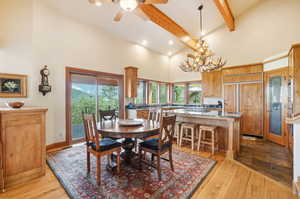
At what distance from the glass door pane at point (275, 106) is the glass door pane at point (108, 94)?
16.1 feet

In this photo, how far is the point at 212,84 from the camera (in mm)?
5578

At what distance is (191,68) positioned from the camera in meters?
3.61

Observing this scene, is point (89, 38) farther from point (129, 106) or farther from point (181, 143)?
point (181, 143)

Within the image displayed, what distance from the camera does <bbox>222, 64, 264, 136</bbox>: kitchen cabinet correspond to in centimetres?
A: 456

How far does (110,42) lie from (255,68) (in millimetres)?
4913

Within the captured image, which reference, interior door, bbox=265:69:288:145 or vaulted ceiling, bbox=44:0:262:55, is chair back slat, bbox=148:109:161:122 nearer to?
vaulted ceiling, bbox=44:0:262:55

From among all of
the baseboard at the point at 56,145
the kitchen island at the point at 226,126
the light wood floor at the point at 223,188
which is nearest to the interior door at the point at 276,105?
the kitchen island at the point at 226,126

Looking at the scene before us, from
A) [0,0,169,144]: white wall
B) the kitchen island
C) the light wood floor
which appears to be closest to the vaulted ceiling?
[0,0,169,144]: white wall

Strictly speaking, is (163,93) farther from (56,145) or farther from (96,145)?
(96,145)

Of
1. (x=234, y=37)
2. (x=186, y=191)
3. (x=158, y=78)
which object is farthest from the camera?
(x=158, y=78)

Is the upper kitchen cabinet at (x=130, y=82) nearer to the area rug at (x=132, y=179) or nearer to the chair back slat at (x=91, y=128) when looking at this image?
the area rug at (x=132, y=179)

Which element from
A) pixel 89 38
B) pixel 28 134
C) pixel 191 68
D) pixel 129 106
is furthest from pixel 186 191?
pixel 89 38

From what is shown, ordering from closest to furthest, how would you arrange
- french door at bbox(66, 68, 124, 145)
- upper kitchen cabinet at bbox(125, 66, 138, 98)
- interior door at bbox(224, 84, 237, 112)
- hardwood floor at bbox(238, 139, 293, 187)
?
hardwood floor at bbox(238, 139, 293, 187), french door at bbox(66, 68, 124, 145), upper kitchen cabinet at bbox(125, 66, 138, 98), interior door at bbox(224, 84, 237, 112)

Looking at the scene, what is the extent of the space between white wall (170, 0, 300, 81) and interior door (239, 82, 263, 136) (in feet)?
2.89
